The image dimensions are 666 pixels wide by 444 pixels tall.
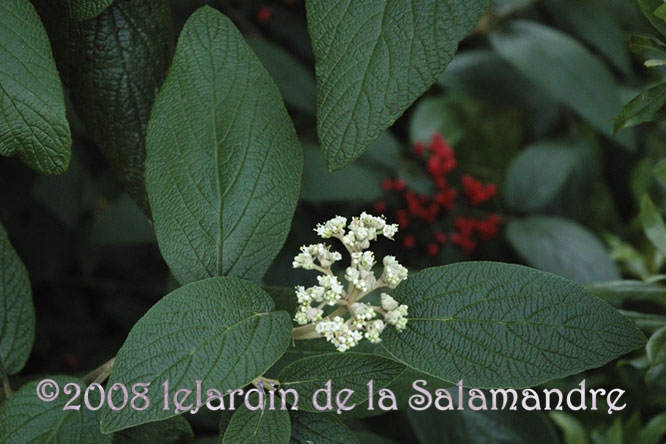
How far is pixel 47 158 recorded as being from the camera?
62 cm

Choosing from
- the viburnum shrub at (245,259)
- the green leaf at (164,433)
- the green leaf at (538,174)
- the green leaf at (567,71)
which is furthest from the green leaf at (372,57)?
the green leaf at (538,174)

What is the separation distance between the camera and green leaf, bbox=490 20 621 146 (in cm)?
134

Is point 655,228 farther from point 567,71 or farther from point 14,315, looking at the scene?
point 14,315

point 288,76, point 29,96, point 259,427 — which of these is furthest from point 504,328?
point 288,76

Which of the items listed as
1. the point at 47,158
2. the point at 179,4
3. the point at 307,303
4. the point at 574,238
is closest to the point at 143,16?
the point at 47,158

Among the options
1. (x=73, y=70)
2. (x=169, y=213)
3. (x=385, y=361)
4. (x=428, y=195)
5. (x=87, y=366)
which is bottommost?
(x=87, y=366)

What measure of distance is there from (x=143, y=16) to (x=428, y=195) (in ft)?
2.84

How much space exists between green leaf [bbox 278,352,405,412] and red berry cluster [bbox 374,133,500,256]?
2.63 feet

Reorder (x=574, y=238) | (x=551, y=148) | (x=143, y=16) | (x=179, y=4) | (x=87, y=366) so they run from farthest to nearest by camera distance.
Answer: (x=551, y=148), (x=574, y=238), (x=87, y=366), (x=179, y=4), (x=143, y=16)

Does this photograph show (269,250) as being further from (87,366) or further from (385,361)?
(87,366)

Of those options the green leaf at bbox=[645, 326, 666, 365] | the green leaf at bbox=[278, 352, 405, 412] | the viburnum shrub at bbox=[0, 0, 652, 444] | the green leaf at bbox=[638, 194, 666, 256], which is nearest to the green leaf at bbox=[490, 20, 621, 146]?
the green leaf at bbox=[638, 194, 666, 256]

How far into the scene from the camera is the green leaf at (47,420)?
0.64 m

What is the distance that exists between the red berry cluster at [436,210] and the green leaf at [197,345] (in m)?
0.83

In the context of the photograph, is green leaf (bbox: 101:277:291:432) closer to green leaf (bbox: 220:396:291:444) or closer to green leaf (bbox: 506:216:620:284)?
green leaf (bbox: 220:396:291:444)
